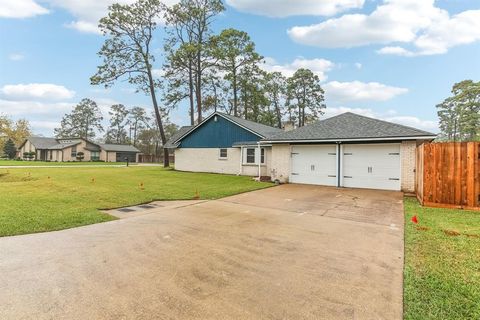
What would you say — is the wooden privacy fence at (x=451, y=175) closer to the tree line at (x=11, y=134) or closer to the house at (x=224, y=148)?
the house at (x=224, y=148)

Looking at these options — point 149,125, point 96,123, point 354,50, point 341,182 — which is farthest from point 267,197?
point 96,123

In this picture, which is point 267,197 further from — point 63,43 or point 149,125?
point 149,125

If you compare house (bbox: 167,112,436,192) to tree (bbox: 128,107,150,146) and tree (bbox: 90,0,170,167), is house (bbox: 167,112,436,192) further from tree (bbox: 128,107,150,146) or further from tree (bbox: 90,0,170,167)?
tree (bbox: 128,107,150,146)

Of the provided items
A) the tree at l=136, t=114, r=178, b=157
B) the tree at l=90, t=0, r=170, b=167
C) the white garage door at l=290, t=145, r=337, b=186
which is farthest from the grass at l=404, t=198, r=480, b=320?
the tree at l=136, t=114, r=178, b=157

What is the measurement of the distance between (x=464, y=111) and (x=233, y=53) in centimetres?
3243

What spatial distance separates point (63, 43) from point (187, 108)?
51.9ft

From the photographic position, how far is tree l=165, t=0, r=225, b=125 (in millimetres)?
28266

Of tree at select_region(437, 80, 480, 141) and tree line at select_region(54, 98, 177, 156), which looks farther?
tree line at select_region(54, 98, 177, 156)

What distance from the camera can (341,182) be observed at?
43.0 ft

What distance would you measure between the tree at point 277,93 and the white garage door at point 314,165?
26.6 metres

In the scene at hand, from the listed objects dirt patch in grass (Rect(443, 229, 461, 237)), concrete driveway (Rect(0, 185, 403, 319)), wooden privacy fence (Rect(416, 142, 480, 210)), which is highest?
wooden privacy fence (Rect(416, 142, 480, 210))

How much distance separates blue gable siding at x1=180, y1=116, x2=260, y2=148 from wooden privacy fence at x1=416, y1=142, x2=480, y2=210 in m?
10.8

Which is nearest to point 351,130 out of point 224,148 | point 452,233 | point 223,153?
point 452,233

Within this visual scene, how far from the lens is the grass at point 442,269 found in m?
2.63
